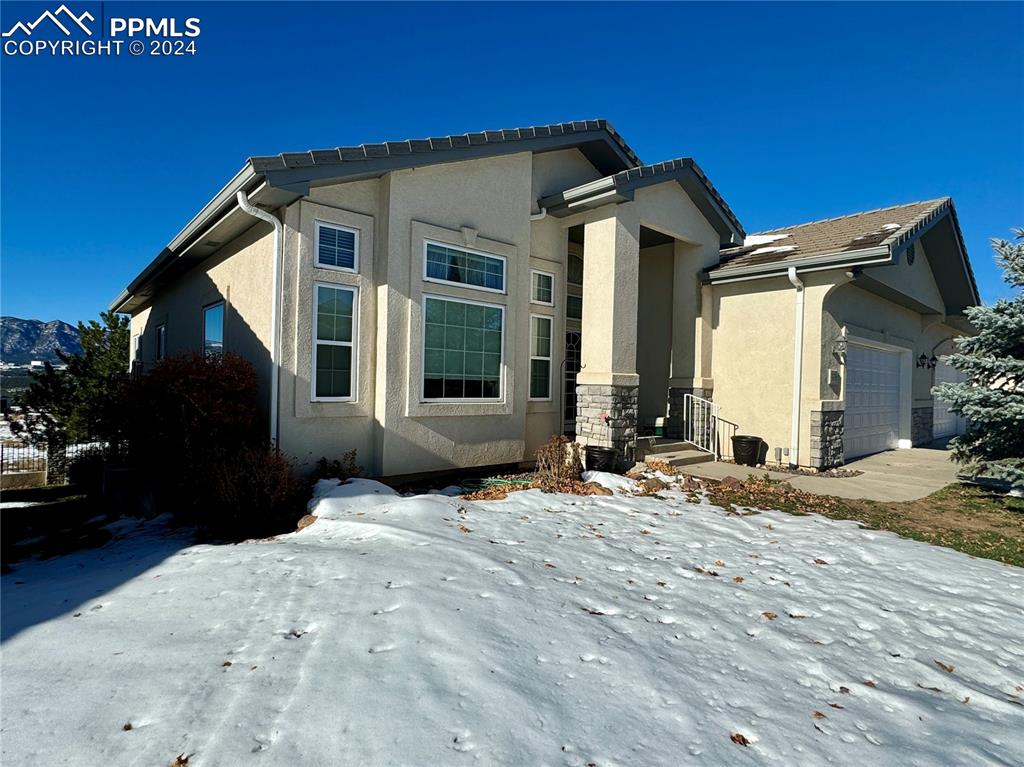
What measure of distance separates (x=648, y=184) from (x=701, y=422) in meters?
5.03

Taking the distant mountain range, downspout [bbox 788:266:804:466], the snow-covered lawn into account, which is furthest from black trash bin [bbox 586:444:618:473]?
the distant mountain range

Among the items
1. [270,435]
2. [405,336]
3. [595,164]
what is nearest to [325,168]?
[405,336]

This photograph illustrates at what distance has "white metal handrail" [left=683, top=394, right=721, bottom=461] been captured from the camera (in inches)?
438

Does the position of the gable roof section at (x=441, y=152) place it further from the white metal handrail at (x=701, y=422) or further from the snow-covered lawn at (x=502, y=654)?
the white metal handrail at (x=701, y=422)

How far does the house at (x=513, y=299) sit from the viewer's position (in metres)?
7.37

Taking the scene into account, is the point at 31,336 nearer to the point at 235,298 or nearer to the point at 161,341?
the point at 161,341

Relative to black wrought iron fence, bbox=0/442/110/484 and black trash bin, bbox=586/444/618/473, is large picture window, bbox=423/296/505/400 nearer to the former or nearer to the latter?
black trash bin, bbox=586/444/618/473

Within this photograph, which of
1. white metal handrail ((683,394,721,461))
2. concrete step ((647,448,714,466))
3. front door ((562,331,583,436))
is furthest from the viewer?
white metal handrail ((683,394,721,461))

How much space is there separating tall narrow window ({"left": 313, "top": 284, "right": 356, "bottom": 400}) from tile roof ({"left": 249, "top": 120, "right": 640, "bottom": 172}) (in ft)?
5.40

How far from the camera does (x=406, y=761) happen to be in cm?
215

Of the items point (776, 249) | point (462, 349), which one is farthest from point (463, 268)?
point (776, 249)

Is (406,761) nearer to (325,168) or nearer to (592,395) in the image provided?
(325,168)

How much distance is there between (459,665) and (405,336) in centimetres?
570

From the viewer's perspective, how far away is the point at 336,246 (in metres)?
7.55
